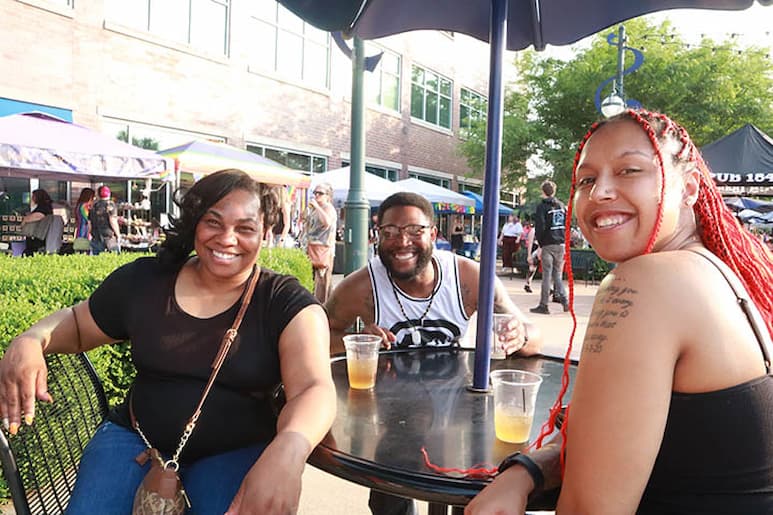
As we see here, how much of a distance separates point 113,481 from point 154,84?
12.4 metres

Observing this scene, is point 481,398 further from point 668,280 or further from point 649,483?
point 668,280

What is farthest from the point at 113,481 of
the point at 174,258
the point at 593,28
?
the point at 593,28

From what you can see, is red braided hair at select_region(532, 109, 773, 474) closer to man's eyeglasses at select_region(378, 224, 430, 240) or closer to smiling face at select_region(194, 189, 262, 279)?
smiling face at select_region(194, 189, 262, 279)

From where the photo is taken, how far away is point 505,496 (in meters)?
1.29

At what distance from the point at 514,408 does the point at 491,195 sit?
0.79m

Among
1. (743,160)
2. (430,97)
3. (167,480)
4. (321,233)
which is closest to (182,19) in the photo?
(321,233)

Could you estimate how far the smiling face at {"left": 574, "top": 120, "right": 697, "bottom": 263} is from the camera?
1299 mm

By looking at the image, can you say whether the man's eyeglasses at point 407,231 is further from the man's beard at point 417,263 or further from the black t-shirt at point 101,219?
the black t-shirt at point 101,219

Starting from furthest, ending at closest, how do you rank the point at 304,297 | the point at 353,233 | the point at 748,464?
the point at 353,233 < the point at 304,297 < the point at 748,464

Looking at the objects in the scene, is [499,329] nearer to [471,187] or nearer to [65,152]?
[65,152]

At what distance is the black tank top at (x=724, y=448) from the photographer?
110 cm

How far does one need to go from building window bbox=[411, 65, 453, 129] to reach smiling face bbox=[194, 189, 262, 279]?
20.4m

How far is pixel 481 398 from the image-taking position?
6.89 feet

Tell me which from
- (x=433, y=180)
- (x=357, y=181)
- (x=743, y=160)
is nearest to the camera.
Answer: (x=357, y=181)
